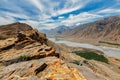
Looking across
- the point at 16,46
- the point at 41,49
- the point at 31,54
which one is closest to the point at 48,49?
the point at 41,49

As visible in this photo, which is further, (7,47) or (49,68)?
(7,47)

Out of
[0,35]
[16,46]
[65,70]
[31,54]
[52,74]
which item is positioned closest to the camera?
[52,74]

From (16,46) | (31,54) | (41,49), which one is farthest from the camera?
(16,46)

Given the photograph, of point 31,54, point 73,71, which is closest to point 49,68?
point 73,71

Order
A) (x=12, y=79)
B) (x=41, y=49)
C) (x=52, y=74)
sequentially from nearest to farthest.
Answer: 1. (x=12, y=79)
2. (x=52, y=74)
3. (x=41, y=49)

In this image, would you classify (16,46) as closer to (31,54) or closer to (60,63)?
(31,54)

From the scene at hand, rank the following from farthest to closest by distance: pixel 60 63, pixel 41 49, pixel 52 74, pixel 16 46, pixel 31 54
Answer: pixel 16 46
pixel 41 49
pixel 31 54
pixel 60 63
pixel 52 74

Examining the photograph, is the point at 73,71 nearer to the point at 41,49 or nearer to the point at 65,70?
the point at 65,70

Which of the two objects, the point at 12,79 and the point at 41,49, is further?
the point at 41,49

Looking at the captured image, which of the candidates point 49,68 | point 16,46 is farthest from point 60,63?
point 16,46
